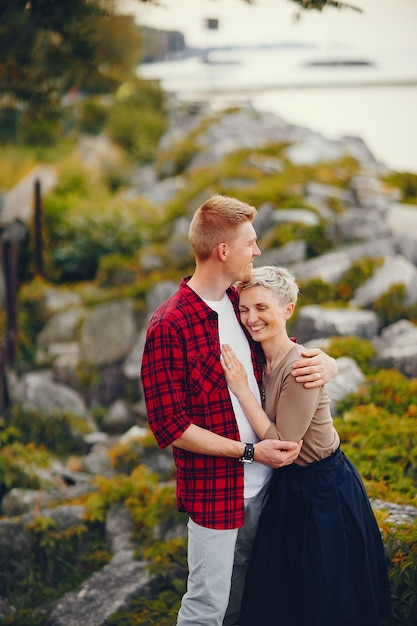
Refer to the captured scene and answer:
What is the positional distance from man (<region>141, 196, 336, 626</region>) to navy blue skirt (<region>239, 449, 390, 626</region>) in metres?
0.19

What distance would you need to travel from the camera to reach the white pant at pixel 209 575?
117 inches

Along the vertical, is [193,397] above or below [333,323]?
below

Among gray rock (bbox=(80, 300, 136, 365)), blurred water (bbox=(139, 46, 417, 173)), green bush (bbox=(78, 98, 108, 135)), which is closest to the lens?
gray rock (bbox=(80, 300, 136, 365))

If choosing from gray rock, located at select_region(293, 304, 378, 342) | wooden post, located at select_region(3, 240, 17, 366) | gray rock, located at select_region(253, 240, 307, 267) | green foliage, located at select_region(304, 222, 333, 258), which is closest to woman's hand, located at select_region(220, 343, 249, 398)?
gray rock, located at select_region(293, 304, 378, 342)

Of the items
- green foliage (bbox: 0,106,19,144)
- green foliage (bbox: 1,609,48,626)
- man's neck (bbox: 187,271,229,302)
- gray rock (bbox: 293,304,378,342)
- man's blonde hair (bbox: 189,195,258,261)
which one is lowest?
green foliage (bbox: 1,609,48,626)

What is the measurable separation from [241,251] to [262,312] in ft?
0.92

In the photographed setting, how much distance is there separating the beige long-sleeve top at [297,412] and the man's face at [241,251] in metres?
0.43

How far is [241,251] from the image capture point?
2957 millimetres

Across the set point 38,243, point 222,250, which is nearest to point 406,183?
point 38,243

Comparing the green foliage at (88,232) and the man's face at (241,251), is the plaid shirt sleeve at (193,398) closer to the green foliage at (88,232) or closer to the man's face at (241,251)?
the man's face at (241,251)

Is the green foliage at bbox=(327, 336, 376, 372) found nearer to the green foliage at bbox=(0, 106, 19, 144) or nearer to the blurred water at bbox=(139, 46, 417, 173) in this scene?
the green foliage at bbox=(0, 106, 19, 144)

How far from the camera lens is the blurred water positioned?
54.3ft

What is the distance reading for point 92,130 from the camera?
14.5m

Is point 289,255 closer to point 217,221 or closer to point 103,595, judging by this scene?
point 103,595
